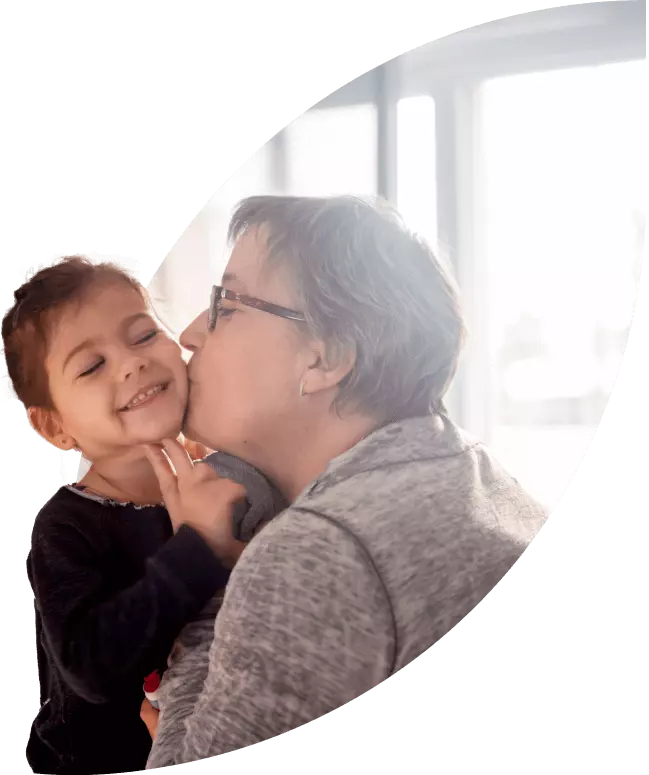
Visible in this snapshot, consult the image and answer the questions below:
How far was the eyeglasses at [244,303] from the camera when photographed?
119cm

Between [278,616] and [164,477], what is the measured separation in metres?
0.25

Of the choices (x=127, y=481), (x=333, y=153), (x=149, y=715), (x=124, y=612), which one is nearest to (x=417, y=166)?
(x=333, y=153)

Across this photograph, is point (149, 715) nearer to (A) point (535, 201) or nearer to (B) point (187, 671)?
(B) point (187, 671)

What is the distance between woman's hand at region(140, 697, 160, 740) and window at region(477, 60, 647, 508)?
0.60 metres

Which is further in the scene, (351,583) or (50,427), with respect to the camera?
(50,427)

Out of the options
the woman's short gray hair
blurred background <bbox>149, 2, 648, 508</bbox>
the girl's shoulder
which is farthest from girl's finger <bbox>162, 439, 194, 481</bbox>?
blurred background <bbox>149, 2, 648, 508</bbox>

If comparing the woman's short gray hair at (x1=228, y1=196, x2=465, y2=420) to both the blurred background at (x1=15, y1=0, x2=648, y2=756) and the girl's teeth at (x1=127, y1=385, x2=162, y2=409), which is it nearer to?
the blurred background at (x1=15, y1=0, x2=648, y2=756)

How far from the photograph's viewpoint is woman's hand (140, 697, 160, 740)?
1.20 metres

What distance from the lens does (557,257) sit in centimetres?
118

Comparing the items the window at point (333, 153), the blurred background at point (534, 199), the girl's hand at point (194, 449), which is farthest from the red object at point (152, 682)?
the window at point (333, 153)

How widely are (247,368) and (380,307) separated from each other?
0.66 feet

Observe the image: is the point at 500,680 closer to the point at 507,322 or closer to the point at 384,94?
the point at 507,322

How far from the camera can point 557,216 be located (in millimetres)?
1179

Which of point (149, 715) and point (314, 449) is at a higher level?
point (314, 449)
